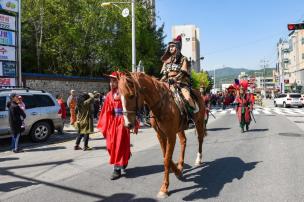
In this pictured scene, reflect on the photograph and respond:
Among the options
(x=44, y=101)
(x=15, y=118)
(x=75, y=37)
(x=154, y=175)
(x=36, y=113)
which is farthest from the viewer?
(x=75, y=37)

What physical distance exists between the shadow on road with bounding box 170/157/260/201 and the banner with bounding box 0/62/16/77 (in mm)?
11198

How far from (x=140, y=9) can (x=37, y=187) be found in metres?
29.7

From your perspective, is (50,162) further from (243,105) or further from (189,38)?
(189,38)

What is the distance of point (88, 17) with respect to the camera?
28.6m

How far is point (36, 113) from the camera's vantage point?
12797 mm

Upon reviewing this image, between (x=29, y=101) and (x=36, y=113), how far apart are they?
21.0 inches

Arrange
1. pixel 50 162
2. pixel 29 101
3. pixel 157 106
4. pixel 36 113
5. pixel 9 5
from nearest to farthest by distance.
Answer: pixel 157 106 → pixel 50 162 → pixel 36 113 → pixel 29 101 → pixel 9 5

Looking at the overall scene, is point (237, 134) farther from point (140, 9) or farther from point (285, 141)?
point (140, 9)

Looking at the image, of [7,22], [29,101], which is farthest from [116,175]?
[7,22]

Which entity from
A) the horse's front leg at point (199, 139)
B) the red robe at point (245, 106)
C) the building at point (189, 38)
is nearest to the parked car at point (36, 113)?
the horse's front leg at point (199, 139)

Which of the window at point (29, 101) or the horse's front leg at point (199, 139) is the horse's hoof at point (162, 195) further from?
the window at point (29, 101)

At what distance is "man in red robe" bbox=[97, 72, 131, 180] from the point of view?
700 cm

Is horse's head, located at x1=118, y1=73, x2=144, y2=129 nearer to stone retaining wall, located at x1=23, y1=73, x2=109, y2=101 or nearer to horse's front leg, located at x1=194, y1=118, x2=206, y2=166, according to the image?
horse's front leg, located at x1=194, y1=118, x2=206, y2=166

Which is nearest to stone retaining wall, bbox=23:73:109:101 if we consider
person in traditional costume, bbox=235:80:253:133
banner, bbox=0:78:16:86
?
banner, bbox=0:78:16:86
